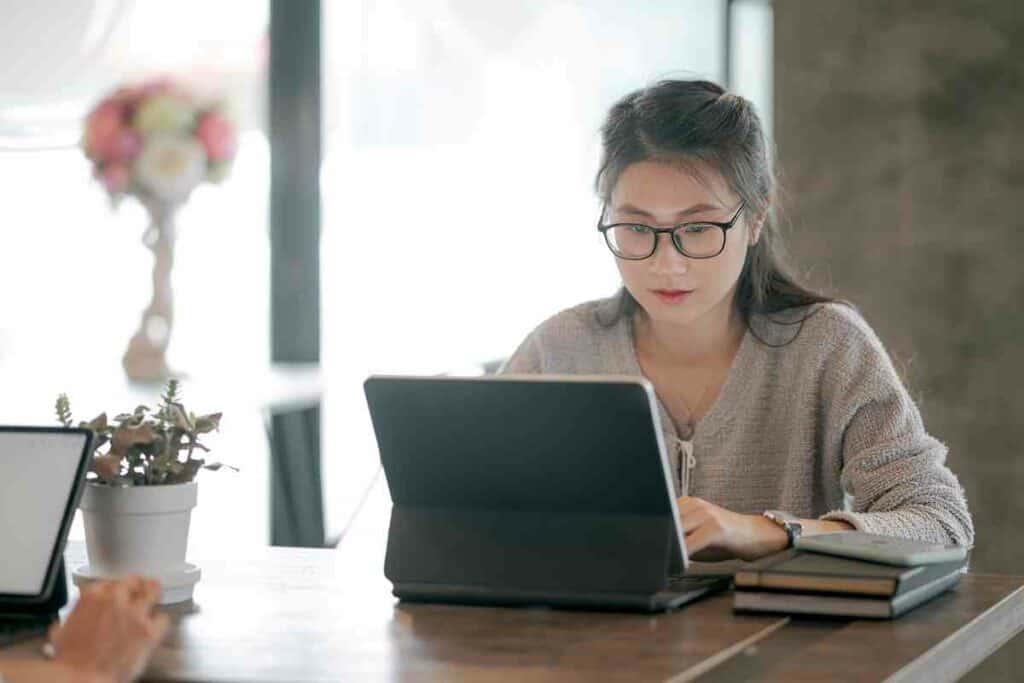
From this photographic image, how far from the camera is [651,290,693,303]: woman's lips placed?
2.34 meters

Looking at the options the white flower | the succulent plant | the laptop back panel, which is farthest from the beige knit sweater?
the white flower

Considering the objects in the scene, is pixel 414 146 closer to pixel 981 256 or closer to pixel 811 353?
pixel 981 256

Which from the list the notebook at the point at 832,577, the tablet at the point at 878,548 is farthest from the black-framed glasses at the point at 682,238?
the notebook at the point at 832,577

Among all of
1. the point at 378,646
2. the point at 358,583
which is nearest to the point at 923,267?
the point at 358,583

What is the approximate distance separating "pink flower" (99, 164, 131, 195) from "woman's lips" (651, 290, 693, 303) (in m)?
1.33

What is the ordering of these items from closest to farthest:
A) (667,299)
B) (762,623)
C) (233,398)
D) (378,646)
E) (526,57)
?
1. (378,646)
2. (762,623)
3. (667,299)
4. (233,398)
5. (526,57)

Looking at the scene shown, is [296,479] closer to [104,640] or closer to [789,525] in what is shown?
[789,525]

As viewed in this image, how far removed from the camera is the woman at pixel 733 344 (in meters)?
2.30

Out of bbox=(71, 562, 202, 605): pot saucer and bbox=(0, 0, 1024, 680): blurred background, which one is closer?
bbox=(71, 562, 202, 605): pot saucer

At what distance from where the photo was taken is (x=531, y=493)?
1774 mm

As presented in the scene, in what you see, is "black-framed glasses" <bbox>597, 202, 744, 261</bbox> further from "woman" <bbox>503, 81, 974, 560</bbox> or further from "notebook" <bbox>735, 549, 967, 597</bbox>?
"notebook" <bbox>735, 549, 967, 597</bbox>

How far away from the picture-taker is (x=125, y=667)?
130 cm

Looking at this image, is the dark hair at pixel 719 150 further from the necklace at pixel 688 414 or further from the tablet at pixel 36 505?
the tablet at pixel 36 505

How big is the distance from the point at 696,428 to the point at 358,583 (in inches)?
26.6
